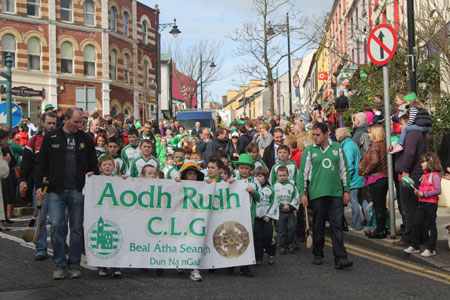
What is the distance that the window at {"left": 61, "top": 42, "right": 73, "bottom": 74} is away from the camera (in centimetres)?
3950

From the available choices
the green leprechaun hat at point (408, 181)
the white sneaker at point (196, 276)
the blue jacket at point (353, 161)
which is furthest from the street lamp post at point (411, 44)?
the white sneaker at point (196, 276)

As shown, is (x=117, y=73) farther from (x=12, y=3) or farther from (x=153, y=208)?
(x=153, y=208)

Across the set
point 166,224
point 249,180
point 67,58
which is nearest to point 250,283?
point 166,224

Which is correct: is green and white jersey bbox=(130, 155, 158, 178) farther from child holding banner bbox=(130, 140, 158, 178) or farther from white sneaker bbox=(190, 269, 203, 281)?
white sneaker bbox=(190, 269, 203, 281)

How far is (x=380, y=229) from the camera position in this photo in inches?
380

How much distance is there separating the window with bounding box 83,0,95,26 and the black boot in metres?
35.0

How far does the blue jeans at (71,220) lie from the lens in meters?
7.13

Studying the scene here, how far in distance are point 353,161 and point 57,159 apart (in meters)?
5.97

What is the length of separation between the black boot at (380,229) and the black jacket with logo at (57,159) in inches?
201

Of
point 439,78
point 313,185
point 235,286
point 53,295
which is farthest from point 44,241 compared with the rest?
point 439,78

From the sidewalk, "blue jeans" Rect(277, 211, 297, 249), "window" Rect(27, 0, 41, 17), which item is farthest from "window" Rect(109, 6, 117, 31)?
"blue jeans" Rect(277, 211, 297, 249)

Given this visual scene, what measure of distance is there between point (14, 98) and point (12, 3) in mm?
6395

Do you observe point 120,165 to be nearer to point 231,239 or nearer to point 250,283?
point 231,239

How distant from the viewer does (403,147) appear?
8969 mm
